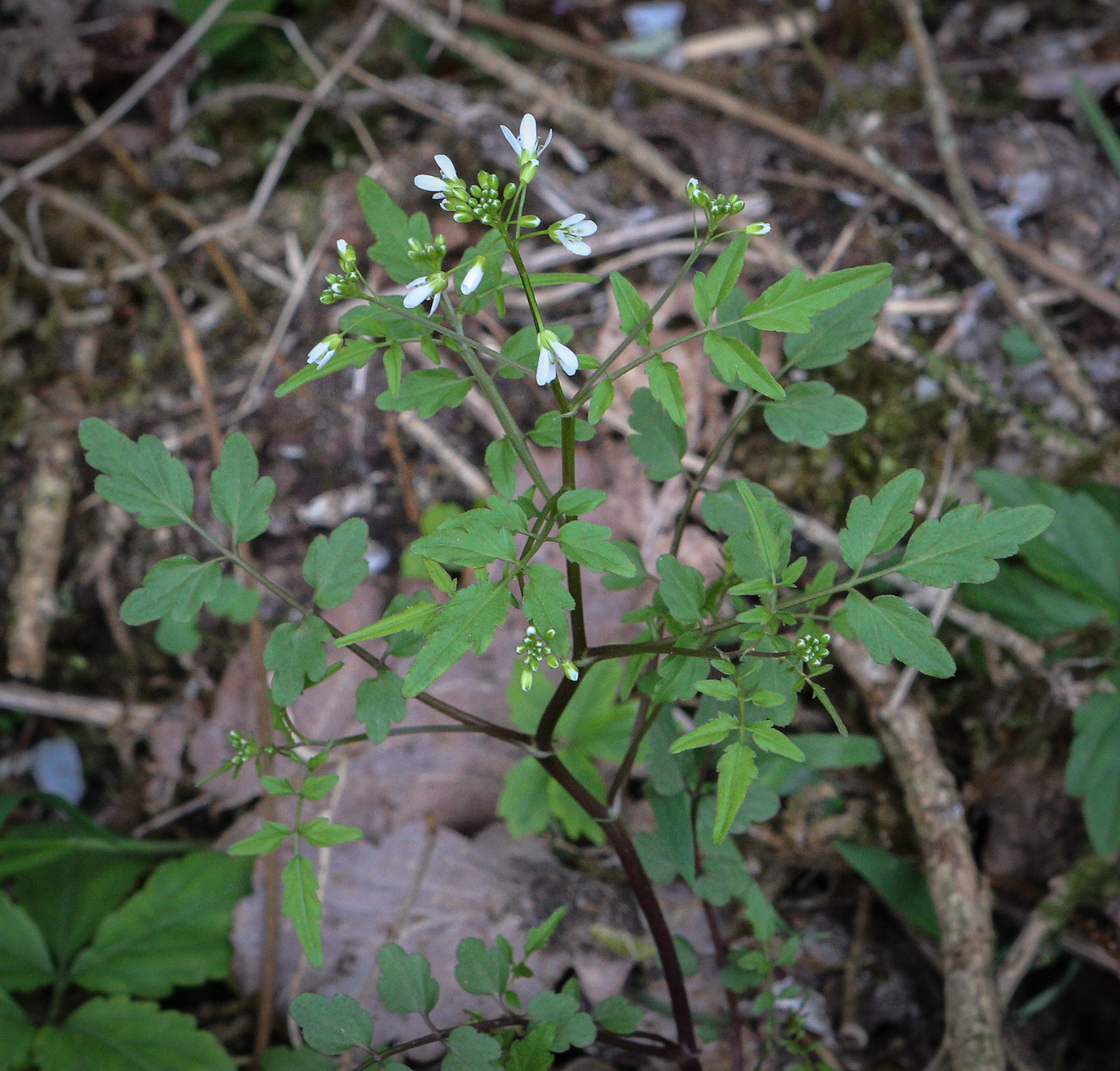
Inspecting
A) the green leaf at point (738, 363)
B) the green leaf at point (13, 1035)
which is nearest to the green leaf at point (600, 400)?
the green leaf at point (738, 363)

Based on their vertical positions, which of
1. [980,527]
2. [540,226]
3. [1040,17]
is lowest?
[980,527]

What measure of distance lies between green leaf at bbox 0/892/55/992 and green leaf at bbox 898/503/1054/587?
2.25 m

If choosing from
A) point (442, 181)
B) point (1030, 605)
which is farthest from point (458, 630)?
point (1030, 605)

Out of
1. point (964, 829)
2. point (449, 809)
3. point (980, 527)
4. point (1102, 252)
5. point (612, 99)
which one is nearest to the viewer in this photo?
point (980, 527)

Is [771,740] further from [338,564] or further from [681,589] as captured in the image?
[338,564]

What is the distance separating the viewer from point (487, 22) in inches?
133

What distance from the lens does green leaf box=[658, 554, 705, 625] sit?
1.42m

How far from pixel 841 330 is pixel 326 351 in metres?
0.90

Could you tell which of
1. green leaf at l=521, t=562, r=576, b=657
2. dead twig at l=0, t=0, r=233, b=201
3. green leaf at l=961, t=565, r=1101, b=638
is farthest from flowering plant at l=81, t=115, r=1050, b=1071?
dead twig at l=0, t=0, r=233, b=201

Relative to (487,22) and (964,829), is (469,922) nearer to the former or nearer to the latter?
(964,829)

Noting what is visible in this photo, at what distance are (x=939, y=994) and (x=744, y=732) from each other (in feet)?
5.14

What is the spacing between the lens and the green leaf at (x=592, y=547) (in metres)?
1.18

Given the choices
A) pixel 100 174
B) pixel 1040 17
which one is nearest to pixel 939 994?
pixel 1040 17

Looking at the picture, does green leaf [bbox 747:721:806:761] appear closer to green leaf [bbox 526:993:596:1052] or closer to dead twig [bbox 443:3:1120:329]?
green leaf [bbox 526:993:596:1052]
